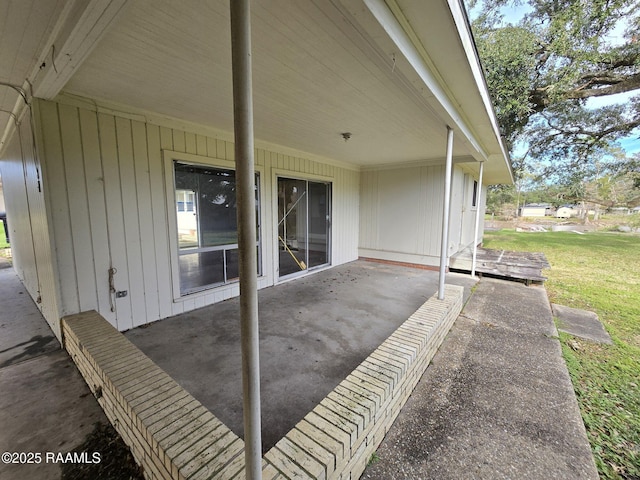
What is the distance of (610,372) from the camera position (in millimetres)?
2508

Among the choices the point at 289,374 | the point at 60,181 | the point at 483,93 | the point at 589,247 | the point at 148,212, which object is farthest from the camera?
the point at 589,247

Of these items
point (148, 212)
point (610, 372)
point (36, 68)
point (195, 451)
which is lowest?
point (610, 372)

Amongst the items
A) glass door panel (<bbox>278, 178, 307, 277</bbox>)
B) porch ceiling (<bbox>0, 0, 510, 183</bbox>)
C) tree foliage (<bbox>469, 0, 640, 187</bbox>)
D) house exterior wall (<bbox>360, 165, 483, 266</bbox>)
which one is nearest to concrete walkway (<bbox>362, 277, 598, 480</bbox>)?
porch ceiling (<bbox>0, 0, 510, 183</bbox>)

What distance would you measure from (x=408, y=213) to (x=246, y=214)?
6.26 m

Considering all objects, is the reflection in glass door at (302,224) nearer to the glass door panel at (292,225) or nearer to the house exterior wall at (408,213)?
the glass door panel at (292,225)

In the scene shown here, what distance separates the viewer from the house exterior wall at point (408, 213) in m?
6.27

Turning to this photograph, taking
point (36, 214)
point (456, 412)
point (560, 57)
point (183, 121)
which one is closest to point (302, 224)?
point (183, 121)

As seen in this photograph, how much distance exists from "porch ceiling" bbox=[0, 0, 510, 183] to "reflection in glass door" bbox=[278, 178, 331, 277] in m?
1.65

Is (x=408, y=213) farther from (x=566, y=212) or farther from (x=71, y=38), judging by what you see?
(x=566, y=212)

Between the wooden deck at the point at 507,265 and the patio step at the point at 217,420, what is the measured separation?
428cm

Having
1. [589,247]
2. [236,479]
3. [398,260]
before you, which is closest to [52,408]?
[236,479]

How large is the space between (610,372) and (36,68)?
5.70 meters

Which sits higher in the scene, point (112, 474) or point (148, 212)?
point (148, 212)

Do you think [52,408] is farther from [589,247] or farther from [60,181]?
[589,247]
